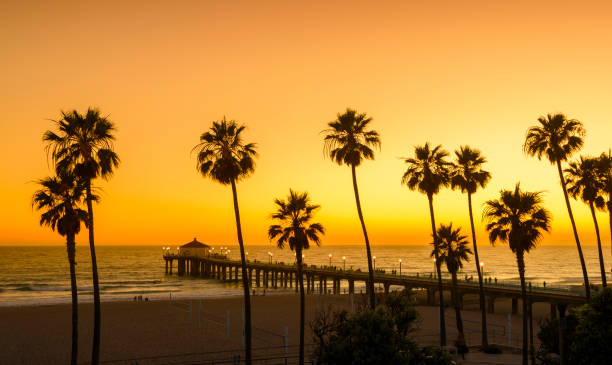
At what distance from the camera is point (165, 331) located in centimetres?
4509

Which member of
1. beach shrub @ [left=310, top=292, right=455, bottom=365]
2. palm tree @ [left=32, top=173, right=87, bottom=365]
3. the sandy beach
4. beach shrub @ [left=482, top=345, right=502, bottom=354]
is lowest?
the sandy beach

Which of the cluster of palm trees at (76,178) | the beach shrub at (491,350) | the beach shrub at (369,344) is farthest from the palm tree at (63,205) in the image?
the beach shrub at (491,350)

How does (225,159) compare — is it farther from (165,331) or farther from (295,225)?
(165,331)

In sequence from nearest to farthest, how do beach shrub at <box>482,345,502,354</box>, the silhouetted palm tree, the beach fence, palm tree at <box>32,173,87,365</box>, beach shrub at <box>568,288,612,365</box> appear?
beach shrub at <box>568,288,612,365</box> < palm tree at <box>32,173,87,365</box> < the beach fence < beach shrub at <box>482,345,502,354</box> < the silhouetted palm tree

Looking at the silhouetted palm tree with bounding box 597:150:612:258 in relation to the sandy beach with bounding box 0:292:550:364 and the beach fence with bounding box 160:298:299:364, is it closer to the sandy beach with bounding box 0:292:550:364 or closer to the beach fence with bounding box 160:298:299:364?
the sandy beach with bounding box 0:292:550:364

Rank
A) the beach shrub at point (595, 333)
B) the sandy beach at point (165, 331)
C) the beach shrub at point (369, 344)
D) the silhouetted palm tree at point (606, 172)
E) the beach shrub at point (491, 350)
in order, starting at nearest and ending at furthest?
the beach shrub at point (369, 344), the beach shrub at point (595, 333), the beach shrub at point (491, 350), the sandy beach at point (165, 331), the silhouetted palm tree at point (606, 172)

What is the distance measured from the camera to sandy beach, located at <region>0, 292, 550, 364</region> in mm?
35781

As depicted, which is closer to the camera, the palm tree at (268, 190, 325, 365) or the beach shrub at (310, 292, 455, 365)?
the beach shrub at (310, 292, 455, 365)

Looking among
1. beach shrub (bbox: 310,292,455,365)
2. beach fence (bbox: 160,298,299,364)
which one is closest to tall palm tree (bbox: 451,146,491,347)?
beach fence (bbox: 160,298,299,364)

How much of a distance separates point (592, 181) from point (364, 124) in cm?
1822

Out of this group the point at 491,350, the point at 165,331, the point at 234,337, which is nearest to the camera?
the point at 491,350

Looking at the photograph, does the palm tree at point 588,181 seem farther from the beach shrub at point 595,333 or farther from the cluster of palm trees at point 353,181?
the beach shrub at point 595,333

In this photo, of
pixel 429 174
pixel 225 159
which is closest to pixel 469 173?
pixel 429 174

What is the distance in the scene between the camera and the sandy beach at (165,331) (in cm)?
3578
